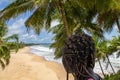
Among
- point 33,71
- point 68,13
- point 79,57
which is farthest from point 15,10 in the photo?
point 33,71

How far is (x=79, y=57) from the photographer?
8.66ft

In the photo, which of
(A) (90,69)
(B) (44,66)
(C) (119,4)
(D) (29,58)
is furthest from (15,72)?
(A) (90,69)

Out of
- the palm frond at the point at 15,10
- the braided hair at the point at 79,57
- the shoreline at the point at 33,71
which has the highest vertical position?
the palm frond at the point at 15,10

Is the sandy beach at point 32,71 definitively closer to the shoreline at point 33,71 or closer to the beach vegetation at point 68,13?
the shoreline at point 33,71

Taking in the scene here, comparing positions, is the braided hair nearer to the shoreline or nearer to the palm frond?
the palm frond

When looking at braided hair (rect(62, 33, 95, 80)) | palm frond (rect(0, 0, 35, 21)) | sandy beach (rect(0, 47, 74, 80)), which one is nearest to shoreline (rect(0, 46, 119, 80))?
sandy beach (rect(0, 47, 74, 80))

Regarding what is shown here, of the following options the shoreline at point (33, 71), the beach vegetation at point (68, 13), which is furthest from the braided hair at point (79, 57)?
the shoreline at point (33, 71)

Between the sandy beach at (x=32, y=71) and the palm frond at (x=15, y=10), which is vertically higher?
the palm frond at (x=15, y=10)

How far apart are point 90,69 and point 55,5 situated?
16.6 meters

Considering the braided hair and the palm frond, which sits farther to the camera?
the palm frond

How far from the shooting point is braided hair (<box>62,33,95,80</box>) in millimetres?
2645

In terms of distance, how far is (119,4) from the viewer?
→ 1688 centimetres

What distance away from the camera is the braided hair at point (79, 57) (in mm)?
2645

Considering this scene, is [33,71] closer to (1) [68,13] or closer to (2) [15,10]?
(1) [68,13]
